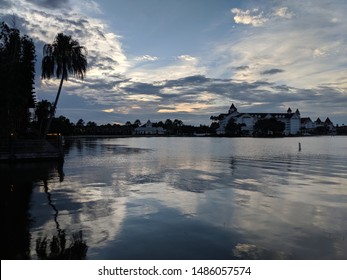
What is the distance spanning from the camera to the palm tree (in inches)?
1523

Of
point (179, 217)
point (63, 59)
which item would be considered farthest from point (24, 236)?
point (63, 59)

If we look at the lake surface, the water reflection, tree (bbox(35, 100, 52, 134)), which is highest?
Result: tree (bbox(35, 100, 52, 134))

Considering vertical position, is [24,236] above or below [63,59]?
below

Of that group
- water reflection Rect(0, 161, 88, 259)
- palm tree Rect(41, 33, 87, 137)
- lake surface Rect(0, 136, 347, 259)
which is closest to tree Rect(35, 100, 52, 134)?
palm tree Rect(41, 33, 87, 137)

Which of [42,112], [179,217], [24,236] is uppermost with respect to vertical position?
[42,112]

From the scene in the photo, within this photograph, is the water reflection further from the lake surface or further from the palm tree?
the palm tree

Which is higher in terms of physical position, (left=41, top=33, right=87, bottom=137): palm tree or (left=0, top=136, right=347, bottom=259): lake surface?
(left=41, top=33, right=87, bottom=137): palm tree

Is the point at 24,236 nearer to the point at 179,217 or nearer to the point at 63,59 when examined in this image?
the point at 179,217

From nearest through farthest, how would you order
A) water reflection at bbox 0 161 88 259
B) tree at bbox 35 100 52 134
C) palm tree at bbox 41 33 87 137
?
1. water reflection at bbox 0 161 88 259
2. palm tree at bbox 41 33 87 137
3. tree at bbox 35 100 52 134

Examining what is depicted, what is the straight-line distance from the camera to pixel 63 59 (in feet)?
128

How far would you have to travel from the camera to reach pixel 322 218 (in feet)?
41.5

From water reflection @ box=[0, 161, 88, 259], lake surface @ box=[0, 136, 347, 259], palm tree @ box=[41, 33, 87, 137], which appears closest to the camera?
water reflection @ box=[0, 161, 88, 259]

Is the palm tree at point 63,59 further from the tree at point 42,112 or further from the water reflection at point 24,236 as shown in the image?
the tree at point 42,112

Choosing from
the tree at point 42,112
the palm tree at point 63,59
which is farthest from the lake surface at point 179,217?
the tree at point 42,112
